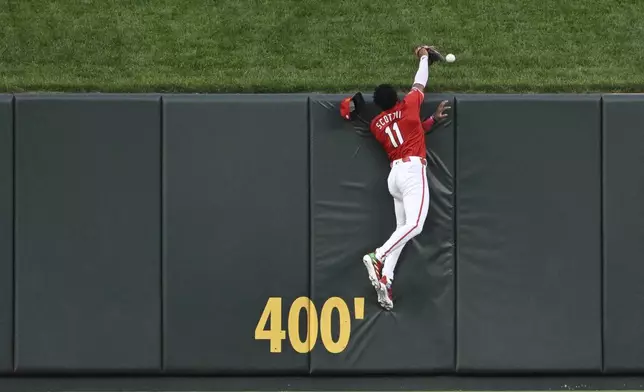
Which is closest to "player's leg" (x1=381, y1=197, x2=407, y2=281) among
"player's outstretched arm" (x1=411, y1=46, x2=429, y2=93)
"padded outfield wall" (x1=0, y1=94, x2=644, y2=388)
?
"padded outfield wall" (x1=0, y1=94, x2=644, y2=388)

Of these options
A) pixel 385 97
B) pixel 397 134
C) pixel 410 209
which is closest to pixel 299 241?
pixel 410 209

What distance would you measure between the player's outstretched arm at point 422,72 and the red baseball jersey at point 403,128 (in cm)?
11

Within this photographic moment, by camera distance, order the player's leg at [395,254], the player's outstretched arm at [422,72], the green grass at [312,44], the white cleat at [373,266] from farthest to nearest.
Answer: the green grass at [312,44]
the player's outstretched arm at [422,72]
the player's leg at [395,254]
the white cleat at [373,266]

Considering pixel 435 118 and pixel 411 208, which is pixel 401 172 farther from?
pixel 435 118

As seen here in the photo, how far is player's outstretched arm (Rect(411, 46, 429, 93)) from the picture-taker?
6973 mm

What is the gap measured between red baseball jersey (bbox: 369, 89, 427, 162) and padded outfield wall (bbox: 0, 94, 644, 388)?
0.20 metres

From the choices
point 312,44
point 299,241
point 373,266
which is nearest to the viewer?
point 373,266

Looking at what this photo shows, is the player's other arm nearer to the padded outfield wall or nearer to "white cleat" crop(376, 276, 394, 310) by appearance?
the padded outfield wall

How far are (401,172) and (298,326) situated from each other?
4.95 ft

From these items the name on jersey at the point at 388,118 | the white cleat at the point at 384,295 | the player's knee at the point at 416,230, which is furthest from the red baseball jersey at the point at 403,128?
the white cleat at the point at 384,295

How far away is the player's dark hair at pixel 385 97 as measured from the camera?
6809mm

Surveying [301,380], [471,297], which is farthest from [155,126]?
[471,297]

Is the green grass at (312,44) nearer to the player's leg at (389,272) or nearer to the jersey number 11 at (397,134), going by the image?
the jersey number 11 at (397,134)

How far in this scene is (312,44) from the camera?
803cm
